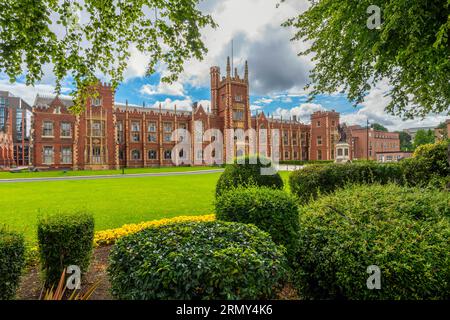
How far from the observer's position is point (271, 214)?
4465 millimetres

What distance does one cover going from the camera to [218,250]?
8.55 ft

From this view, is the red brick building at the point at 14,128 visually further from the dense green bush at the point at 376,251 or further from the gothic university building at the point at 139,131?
the dense green bush at the point at 376,251

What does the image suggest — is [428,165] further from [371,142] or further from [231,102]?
[371,142]

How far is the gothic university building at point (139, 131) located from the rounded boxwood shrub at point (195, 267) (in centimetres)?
2870

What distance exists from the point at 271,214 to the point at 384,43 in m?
6.36

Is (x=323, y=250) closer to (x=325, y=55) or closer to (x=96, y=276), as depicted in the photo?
(x=96, y=276)

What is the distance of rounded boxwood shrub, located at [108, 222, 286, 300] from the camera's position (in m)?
2.22

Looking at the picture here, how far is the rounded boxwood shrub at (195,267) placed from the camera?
7.28 feet

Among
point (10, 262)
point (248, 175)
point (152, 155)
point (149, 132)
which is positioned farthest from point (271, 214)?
point (149, 132)

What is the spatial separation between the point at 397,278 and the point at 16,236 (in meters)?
5.12

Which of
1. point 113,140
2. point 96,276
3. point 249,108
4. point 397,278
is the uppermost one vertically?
point 249,108

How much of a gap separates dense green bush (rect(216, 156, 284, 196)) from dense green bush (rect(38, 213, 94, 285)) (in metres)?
5.29
